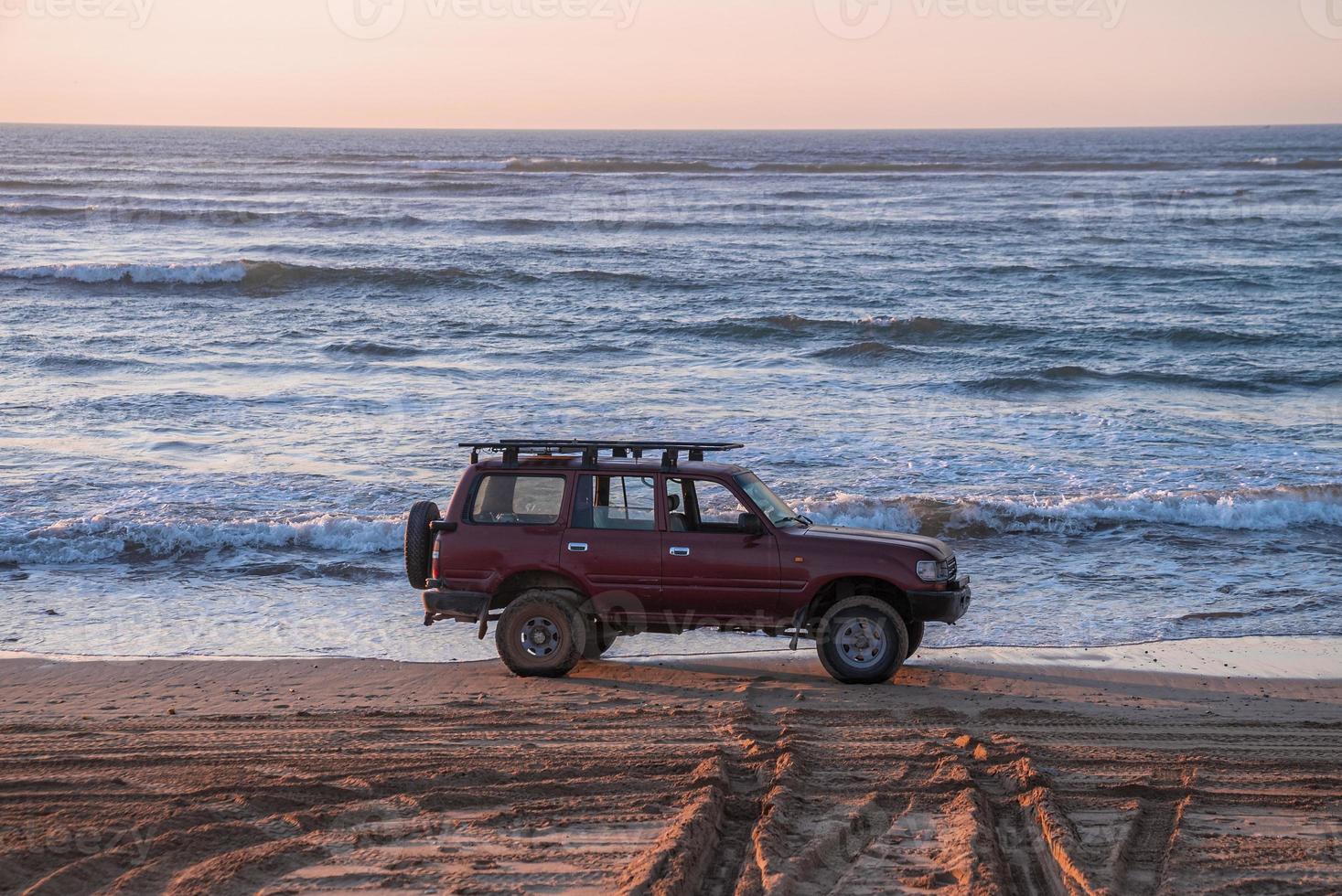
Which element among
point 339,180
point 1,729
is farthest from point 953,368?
point 339,180

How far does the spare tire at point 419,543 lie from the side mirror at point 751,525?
2.46 m

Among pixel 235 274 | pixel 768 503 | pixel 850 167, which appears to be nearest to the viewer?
pixel 768 503

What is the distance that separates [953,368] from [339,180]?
55.8 metres

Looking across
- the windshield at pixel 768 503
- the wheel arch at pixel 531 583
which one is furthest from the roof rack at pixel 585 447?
the wheel arch at pixel 531 583

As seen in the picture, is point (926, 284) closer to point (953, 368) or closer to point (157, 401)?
point (953, 368)

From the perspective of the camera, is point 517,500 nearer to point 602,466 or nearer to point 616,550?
point 602,466

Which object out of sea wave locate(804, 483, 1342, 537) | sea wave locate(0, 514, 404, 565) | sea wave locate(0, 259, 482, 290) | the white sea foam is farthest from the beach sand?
the white sea foam

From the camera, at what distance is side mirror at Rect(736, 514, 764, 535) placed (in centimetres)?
972

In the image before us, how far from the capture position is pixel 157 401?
21.6 meters

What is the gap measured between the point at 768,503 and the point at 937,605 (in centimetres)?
157

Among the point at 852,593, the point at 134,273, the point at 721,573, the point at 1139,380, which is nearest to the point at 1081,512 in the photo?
the point at 852,593

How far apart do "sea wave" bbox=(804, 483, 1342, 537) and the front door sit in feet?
19.4

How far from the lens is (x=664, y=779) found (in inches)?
283

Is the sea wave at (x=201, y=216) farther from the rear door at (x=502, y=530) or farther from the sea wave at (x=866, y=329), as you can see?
the rear door at (x=502, y=530)
